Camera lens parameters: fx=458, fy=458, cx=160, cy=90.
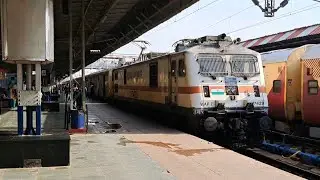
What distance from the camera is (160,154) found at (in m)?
10.6

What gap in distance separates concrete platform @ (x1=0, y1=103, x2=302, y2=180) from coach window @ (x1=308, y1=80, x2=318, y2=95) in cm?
407

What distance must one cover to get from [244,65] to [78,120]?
562 cm

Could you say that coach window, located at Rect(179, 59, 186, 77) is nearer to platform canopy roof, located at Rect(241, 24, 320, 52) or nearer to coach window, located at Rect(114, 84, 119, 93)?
platform canopy roof, located at Rect(241, 24, 320, 52)

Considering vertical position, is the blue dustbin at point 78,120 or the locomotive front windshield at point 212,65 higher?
the locomotive front windshield at point 212,65

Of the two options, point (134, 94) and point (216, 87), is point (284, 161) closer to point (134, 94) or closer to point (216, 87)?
point (216, 87)

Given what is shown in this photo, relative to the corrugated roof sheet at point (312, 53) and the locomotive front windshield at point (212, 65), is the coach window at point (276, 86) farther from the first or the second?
the locomotive front windshield at point (212, 65)

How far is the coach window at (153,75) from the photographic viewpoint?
58.3 feet

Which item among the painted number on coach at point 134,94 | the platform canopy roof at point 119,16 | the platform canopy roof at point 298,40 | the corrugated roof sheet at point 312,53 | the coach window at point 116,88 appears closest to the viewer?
the corrugated roof sheet at point 312,53

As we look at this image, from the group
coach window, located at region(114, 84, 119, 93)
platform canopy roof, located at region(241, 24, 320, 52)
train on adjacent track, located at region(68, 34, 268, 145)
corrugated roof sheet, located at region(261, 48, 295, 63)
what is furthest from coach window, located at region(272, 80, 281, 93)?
coach window, located at region(114, 84, 119, 93)

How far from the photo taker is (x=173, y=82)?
15.6 metres

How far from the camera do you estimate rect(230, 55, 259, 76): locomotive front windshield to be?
14648 millimetres

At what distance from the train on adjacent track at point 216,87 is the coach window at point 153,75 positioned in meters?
1.60

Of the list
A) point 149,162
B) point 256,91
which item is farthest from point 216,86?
point 149,162

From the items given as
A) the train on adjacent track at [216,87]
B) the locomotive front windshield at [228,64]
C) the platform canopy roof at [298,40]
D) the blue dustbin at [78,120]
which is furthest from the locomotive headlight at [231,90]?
the platform canopy roof at [298,40]
